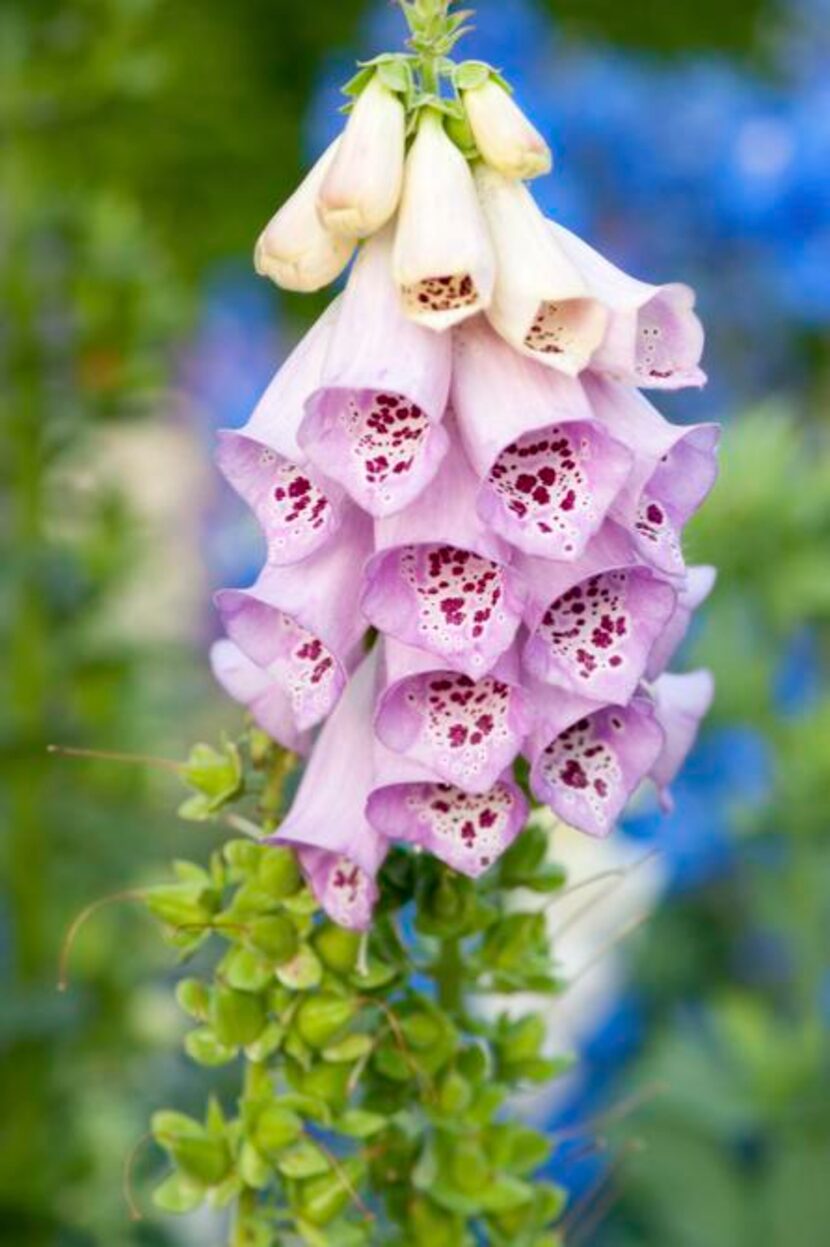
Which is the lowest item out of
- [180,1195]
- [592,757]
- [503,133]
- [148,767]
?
[148,767]

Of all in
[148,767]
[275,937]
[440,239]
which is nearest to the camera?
[440,239]

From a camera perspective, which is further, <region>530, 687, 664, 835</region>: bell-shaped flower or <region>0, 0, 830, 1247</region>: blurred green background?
<region>0, 0, 830, 1247</region>: blurred green background

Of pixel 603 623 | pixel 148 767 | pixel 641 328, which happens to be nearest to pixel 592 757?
pixel 603 623

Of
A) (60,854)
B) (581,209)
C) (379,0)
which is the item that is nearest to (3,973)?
(60,854)

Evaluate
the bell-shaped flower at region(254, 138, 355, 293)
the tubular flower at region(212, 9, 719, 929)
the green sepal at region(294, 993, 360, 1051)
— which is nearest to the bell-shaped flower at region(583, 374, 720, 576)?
the tubular flower at region(212, 9, 719, 929)

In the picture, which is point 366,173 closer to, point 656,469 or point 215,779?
point 656,469

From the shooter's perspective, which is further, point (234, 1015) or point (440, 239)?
point (234, 1015)

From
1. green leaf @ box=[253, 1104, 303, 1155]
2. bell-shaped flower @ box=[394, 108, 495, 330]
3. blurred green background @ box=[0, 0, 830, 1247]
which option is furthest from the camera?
blurred green background @ box=[0, 0, 830, 1247]

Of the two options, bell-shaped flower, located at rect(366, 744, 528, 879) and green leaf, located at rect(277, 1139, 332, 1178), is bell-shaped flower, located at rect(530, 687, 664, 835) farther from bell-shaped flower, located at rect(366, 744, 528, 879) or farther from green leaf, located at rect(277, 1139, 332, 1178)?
green leaf, located at rect(277, 1139, 332, 1178)
